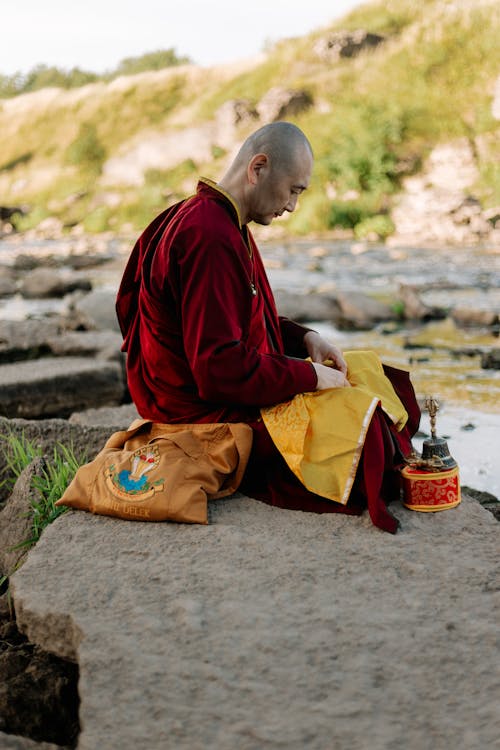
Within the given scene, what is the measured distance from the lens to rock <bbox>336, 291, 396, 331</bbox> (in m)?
8.55

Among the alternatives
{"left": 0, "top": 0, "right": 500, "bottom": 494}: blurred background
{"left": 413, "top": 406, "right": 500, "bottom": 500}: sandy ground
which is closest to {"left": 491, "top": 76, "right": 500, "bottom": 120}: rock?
{"left": 0, "top": 0, "right": 500, "bottom": 494}: blurred background

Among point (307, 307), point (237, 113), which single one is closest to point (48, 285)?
point (307, 307)

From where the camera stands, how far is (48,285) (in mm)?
12070

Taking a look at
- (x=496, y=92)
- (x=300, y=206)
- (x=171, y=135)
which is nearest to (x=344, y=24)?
(x=171, y=135)

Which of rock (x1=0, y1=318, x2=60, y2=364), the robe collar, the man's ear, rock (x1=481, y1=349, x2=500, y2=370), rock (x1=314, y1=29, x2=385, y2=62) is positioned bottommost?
rock (x1=481, y1=349, x2=500, y2=370)

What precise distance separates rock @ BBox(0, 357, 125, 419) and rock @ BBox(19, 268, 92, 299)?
6867 millimetres

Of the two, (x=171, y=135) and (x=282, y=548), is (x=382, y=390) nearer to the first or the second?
(x=282, y=548)

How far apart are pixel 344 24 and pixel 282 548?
1526 inches

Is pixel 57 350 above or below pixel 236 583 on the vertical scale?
below

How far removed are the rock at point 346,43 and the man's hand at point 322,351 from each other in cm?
3456

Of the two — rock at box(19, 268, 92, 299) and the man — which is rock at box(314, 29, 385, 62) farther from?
the man

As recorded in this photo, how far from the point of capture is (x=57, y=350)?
627 cm

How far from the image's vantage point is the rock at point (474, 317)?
8.27 metres

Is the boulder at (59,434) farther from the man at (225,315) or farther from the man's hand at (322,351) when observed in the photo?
the man's hand at (322,351)
